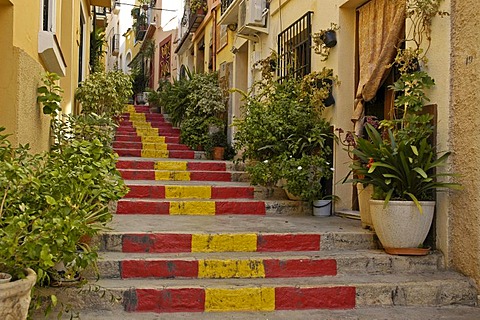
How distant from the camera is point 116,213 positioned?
674cm

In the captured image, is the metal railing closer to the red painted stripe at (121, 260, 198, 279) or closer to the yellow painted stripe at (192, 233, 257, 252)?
the yellow painted stripe at (192, 233, 257, 252)

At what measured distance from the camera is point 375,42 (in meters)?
6.59

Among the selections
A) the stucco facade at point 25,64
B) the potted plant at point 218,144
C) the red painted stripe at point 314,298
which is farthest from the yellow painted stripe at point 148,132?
the red painted stripe at point 314,298

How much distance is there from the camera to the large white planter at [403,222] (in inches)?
197

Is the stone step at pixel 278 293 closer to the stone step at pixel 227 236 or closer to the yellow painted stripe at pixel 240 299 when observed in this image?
Answer: the yellow painted stripe at pixel 240 299

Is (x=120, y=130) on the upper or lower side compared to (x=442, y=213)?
upper

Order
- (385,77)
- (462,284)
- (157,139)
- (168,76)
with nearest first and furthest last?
(462,284)
(385,77)
(157,139)
(168,76)

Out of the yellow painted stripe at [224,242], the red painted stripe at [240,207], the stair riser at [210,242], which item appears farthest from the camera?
the red painted stripe at [240,207]

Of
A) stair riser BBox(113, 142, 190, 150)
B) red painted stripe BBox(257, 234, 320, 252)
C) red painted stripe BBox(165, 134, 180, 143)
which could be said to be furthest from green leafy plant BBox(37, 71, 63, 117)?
red painted stripe BBox(165, 134, 180, 143)

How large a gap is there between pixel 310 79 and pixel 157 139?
560cm

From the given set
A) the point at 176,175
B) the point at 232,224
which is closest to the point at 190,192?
the point at 176,175

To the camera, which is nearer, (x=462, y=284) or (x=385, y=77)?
(x=462, y=284)

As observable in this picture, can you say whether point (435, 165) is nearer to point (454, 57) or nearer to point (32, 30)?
point (454, 57)

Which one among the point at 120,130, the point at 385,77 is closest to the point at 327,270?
the point at 385,77
